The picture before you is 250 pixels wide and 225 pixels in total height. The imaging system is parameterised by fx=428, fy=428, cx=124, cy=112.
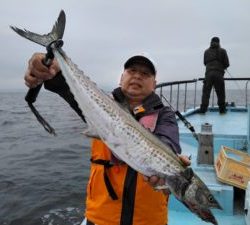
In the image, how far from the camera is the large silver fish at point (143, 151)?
3.00m

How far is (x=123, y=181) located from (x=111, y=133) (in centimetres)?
44

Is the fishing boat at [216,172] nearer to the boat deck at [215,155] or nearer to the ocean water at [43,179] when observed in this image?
the boat deck at [215,155]

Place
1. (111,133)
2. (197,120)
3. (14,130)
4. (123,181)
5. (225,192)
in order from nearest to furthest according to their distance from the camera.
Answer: (111,133), (123,181), (225,192), (197,120), (14,130)

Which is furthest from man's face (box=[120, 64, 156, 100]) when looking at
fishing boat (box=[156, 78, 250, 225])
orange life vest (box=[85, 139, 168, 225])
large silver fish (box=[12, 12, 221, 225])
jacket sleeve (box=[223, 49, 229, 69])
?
jacket sleeve (box=[223, 49, 229, 69])

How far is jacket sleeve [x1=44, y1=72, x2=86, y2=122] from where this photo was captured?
353 cm

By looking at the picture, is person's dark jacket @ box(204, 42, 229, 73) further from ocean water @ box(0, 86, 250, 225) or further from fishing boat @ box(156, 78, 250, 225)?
ocean water @ box(0, 86, 250, 225)

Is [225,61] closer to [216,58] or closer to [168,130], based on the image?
[216,58]

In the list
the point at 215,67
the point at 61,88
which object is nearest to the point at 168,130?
the point at 61,88

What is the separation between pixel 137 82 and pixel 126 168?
724 mm

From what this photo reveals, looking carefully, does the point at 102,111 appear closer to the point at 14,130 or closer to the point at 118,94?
the point at 118,94

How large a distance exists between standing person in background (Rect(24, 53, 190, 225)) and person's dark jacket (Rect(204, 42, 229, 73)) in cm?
906

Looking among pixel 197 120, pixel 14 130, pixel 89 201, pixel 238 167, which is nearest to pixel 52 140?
pixel 14 130

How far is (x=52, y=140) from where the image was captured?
746 inches

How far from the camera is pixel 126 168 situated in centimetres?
332
